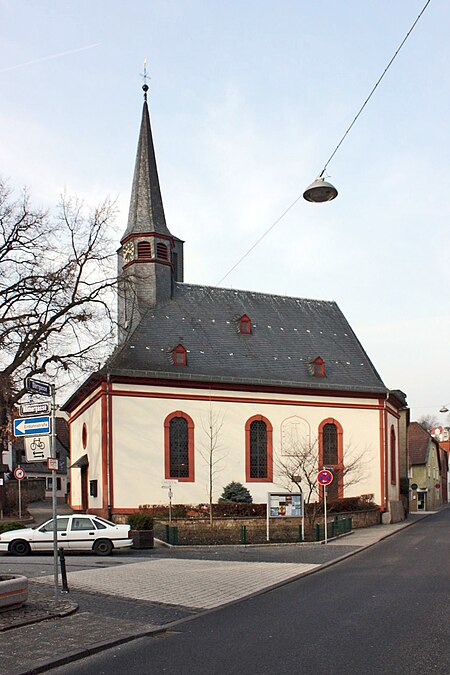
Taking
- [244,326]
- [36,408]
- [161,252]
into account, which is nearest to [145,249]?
[161,252]

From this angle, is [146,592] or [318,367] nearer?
[146,592]

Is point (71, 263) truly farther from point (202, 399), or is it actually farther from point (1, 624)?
point (1, 624)

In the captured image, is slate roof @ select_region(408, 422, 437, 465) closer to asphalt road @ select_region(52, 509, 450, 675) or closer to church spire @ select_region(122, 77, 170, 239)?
church spire @ select_region(122, 77, 170, 239)

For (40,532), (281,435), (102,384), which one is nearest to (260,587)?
(40,532)

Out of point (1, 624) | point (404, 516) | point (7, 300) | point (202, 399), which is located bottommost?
point (404, 516)

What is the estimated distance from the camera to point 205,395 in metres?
37.8

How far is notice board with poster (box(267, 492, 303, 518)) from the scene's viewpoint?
2914cm

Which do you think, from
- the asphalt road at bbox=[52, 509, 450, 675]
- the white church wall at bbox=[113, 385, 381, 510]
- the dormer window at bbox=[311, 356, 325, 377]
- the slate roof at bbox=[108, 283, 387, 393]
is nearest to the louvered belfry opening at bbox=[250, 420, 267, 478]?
the white church wall at bbox=[113, 385, 381, 510]

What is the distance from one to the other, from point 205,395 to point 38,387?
25.3 m

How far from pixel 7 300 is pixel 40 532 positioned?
42.1ft

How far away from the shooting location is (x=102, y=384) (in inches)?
1394

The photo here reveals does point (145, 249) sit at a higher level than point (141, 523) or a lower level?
higher

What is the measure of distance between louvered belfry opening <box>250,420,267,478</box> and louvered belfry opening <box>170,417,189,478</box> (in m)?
3.55

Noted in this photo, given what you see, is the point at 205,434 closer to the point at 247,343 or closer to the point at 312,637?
the point at 247,343
